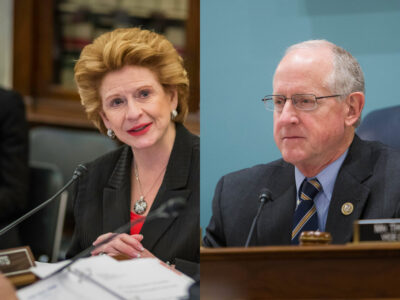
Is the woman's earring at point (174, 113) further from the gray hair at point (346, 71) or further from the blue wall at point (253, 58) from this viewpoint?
the gray hair at point (346, 71)

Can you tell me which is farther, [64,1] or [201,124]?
[64,1]

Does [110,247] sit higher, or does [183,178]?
[183,178]

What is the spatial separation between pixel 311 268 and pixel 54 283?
535mm

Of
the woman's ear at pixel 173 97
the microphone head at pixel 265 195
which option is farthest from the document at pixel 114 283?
the woman's ear at pixel 173 97

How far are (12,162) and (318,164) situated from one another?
0.93 m

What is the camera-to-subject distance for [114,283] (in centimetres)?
124

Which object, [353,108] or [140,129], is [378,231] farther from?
[140,129]

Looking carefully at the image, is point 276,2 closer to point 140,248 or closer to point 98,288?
point 140,248

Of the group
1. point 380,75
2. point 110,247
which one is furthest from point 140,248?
point 380,75

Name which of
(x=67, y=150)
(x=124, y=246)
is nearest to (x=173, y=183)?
(x=124, y=246)

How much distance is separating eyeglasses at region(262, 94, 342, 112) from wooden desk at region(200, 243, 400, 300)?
292 mm

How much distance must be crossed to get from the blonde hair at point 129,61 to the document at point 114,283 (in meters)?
0.33

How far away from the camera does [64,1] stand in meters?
3.43

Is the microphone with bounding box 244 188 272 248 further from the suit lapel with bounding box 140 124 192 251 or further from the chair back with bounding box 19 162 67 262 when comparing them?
the chair back with bounding box 19 162 67 262
